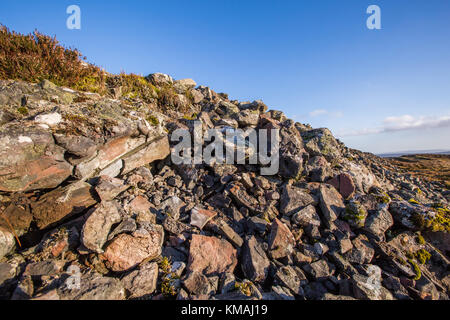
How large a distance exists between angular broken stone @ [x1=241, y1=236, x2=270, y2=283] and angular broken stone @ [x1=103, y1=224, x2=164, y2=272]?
7.90ft

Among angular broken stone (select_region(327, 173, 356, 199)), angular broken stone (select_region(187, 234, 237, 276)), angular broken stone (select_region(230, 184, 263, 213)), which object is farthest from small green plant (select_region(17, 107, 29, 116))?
angular broken stone (select_region(327, 173, 356, 199))

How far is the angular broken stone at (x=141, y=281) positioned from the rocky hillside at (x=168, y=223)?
0.02 m

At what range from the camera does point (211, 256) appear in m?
4.79

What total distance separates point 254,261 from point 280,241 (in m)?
1.04

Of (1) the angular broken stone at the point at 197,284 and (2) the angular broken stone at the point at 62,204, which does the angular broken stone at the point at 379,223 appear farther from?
(2) the angular broken stone at the point at 62,204

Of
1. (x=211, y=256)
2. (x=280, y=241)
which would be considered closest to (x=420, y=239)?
(x=280, y=241)

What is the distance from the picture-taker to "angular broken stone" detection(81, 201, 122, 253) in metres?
4.07

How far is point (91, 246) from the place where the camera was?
4.05 m

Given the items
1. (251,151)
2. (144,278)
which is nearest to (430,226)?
(251,151)

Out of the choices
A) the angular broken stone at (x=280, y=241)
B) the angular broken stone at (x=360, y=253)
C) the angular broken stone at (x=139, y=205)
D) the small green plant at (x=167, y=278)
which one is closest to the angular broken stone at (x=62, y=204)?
the angular broken stone at (x=139, y=205)

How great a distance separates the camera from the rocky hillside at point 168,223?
405 centimetres

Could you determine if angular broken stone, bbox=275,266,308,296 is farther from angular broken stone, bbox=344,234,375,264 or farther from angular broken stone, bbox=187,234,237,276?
angular broken stone, bbox=344,234,375,264

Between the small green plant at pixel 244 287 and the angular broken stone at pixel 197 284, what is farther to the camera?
the small green plant at pixel 244 287

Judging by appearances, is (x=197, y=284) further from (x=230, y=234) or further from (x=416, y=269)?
(x=416, y=269)
